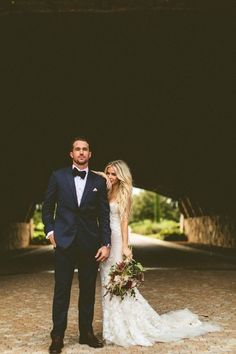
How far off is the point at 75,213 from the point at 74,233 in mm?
209

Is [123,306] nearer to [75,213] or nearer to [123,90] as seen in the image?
[75,213]

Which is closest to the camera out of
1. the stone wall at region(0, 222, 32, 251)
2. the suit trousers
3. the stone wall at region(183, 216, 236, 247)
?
the suit trousers

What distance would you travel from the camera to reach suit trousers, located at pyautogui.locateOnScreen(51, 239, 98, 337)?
5555mm

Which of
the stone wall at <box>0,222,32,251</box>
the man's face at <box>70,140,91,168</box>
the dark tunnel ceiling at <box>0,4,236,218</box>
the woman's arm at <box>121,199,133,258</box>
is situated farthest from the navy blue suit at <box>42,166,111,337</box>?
the stone wall at <box>0,222,32,251</box>

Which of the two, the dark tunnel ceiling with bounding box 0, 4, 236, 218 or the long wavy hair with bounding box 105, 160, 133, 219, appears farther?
the dark tunnel ceiling with bounding box 0, 4, 236, 218

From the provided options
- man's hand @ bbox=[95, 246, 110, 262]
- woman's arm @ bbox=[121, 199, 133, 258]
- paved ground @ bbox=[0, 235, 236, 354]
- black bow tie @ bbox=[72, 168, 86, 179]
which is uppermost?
black bow tie @ bbox=[72, 168, 86, 179]

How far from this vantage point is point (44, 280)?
41.7 feet

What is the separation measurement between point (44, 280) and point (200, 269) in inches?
197

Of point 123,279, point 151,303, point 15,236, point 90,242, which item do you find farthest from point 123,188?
point 15,236

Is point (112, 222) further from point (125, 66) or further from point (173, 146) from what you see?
point (173, 146)

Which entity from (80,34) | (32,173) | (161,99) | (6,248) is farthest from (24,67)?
(6,248)

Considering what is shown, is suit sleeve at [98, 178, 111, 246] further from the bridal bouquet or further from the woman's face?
the bridal bouquet

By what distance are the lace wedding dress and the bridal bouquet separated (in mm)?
113

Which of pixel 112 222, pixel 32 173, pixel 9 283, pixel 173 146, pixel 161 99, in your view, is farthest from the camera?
pixel 32 173
